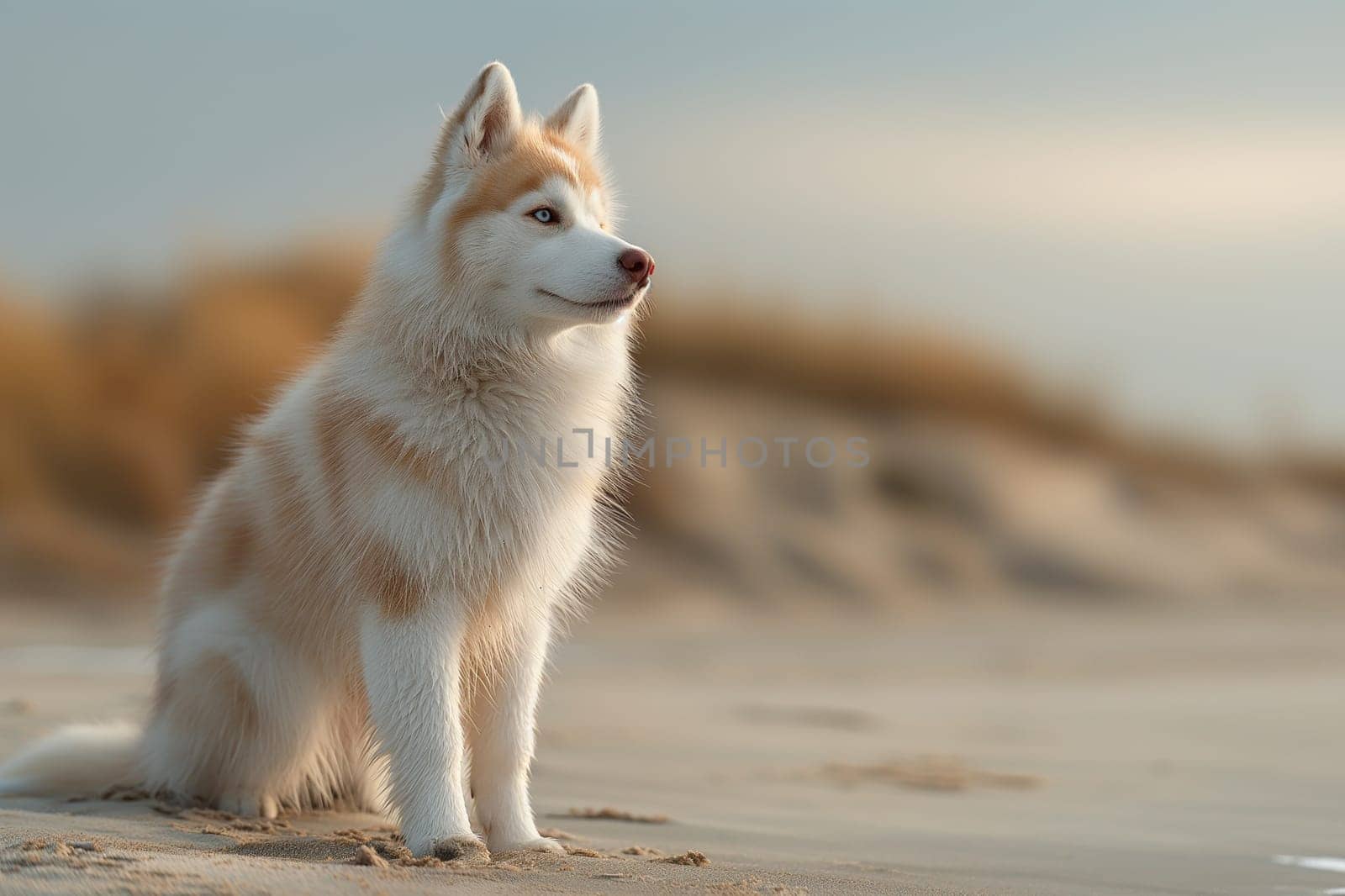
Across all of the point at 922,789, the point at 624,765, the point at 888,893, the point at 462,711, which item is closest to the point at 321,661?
the point at 462,711

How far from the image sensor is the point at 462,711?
3471mm

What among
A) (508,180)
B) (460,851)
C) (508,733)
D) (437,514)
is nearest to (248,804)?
(508,733)

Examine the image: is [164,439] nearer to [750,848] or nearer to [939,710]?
[939,710]

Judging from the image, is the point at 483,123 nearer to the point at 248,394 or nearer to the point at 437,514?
the point at 437,514

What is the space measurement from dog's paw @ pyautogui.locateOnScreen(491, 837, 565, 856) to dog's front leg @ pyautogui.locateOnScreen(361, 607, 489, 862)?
0.18 metres

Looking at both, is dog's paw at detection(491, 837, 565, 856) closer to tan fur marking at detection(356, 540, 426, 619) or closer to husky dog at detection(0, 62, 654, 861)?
husky dog at detection(0, 62, 654, 861)

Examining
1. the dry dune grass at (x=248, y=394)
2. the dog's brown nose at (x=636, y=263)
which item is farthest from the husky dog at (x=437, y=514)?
the dry dune grass at (x=248, y=394)

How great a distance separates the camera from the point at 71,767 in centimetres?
397

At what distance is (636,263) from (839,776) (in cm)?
285

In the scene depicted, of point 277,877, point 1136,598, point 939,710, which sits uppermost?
point 1136,598

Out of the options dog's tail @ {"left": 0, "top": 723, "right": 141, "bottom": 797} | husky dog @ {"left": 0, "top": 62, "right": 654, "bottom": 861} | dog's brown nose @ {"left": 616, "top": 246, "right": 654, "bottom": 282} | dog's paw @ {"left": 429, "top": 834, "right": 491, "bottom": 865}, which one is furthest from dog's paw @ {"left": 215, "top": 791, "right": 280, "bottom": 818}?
dog's brown nose @ {"left": 616, "top": 246, "right": 654, "bottom": 282}

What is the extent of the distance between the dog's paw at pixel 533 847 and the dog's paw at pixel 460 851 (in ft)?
0.63

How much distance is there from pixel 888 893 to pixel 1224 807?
92.6 inches

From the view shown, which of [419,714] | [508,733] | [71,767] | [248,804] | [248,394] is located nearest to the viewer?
[419,714]
